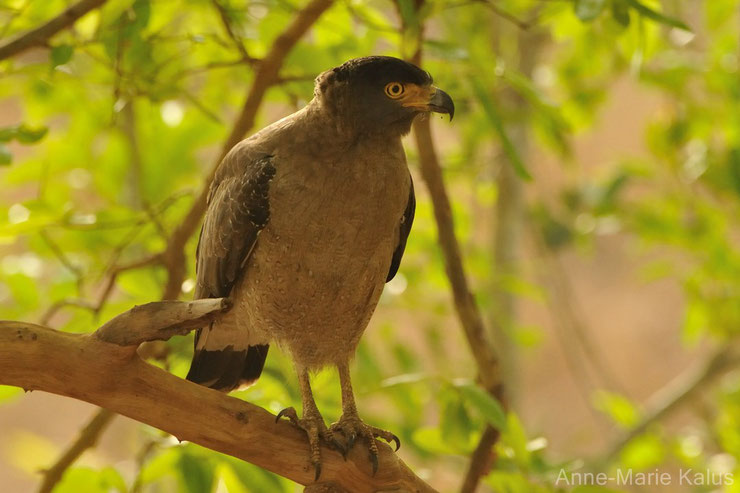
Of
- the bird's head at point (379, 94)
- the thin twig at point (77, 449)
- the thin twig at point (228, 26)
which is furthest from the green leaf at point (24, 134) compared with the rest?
the thin twig at point (77, 449)

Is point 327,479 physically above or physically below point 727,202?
above

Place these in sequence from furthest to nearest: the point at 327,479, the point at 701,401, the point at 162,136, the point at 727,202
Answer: the point at 701,401, the point at 727,202, the point at 162,136, the point at 327,479

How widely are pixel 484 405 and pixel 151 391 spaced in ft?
3.67

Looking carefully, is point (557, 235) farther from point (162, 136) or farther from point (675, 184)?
point (162, 136)

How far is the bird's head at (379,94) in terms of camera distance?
2.50 m

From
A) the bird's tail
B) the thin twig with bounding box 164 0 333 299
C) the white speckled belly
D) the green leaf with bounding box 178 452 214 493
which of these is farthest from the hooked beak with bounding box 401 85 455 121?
the green leaf with bounding box 178 452 214 493

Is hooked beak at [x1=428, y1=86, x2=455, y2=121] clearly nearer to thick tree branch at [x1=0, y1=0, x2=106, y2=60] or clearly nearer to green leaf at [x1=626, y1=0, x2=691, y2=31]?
green leaf at [x1=626, y1=0, x2=691, y2=31]

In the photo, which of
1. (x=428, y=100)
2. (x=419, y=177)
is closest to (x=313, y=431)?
(x=428, y=100)

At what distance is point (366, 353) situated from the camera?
158 inches

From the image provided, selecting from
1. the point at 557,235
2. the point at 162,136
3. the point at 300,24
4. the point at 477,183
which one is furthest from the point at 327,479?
the point at 557,235

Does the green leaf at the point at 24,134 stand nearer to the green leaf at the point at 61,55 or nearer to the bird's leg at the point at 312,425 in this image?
the green leaf at the point at 61,55

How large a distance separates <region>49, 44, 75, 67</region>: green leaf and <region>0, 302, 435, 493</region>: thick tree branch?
0.88 m

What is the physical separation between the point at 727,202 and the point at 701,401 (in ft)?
5.12

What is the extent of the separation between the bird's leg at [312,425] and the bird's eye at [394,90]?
98 cm
